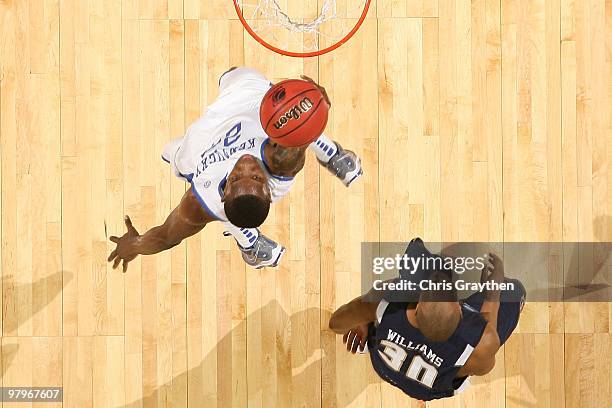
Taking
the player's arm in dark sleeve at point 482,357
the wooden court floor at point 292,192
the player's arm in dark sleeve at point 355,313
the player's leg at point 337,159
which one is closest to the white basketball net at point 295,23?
the wooden court floor at point 292,192

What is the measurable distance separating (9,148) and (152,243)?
1109mm

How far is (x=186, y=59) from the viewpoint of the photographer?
5.38 m

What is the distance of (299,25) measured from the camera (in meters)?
5.33

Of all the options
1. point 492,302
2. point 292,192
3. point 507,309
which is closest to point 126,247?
point 292,192

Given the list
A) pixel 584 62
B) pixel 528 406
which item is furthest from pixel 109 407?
pixel 584 62

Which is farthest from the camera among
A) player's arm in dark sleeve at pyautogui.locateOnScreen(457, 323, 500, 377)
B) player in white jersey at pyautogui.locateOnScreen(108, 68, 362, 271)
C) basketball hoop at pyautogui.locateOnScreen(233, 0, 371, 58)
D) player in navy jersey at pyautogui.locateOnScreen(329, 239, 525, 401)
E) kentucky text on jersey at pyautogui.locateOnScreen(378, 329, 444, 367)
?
basketball hoop at pyautogui.locateOnScreen(233, 0, 371, 58)

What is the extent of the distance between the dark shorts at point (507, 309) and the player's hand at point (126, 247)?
2089 mm

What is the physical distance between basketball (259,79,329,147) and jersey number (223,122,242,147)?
0.33 m

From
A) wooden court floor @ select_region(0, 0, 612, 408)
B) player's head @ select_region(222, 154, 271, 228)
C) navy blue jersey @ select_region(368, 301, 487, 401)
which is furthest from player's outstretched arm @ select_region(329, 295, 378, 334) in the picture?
player's head @ select_region(222, 154, 271, 228)

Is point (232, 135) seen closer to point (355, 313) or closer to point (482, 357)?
point (355, 313)

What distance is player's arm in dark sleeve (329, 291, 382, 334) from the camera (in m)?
5.01

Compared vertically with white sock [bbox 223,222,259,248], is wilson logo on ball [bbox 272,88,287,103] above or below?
above

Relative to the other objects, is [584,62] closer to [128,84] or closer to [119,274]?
[128,84]

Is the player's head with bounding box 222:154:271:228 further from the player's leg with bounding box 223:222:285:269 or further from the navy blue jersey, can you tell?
the navy blue jersey
